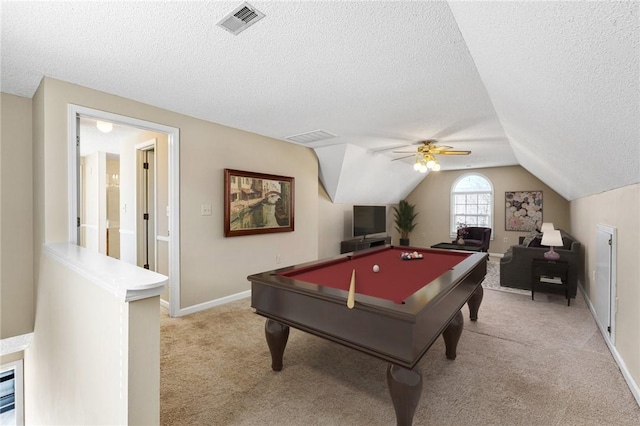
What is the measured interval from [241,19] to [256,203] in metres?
2.70

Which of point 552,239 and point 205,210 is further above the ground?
point 205,210

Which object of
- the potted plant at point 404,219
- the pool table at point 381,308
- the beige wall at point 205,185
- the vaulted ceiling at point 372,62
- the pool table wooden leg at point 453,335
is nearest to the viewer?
the vaulted ceiling at point 372,62

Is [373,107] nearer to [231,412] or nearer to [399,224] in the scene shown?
[231,412]

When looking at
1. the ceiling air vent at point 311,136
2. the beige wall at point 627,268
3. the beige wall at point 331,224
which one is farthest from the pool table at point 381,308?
the beige wall at point 331,224

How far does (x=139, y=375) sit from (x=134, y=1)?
1806mm

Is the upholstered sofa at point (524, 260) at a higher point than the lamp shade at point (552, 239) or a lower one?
lower

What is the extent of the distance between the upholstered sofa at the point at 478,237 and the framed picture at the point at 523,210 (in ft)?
2.61

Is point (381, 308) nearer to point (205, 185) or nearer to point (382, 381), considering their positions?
point (382, 381)

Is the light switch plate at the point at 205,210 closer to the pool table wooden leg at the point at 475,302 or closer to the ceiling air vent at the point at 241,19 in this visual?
the ceiling air vent at the point at 241,19

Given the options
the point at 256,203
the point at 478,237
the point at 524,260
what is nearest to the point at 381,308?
the point at 256,203

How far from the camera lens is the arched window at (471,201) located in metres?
7.54

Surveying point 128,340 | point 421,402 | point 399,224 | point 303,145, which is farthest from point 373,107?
point 399,224

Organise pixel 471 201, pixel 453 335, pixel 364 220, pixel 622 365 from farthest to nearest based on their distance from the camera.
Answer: pixel 471 201 → pixel 364 220 → pixel 453 335 → pixel 622 365

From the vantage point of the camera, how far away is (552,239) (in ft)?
12.8
